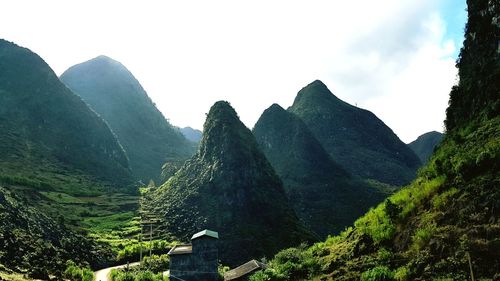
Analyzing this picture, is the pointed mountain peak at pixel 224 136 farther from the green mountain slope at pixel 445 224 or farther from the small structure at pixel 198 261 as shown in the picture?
the green mountain slope at pixel 445 224

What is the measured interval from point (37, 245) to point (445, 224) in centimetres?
4711

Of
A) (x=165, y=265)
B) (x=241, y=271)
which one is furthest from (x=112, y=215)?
(x=241, y=271)

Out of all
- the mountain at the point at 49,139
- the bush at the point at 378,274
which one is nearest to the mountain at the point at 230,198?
the mountain at the point at 49,139

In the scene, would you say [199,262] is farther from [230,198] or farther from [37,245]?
[230,198]

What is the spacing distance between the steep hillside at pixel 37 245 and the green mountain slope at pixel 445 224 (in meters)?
24.9

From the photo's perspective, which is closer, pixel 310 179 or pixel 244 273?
pixel 244 273

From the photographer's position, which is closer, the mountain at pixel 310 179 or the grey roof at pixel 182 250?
the grey roof at pixel 182 250

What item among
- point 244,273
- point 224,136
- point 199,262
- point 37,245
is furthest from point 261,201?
point 199,262

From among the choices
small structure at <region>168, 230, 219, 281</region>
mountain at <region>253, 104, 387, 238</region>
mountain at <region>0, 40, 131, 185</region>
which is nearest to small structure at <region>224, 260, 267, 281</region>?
small structure at <region>168, 230, 219, 281</region>

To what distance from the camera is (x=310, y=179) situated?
497ft

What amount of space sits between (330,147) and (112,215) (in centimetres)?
11092

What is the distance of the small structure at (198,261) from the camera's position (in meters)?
32.2

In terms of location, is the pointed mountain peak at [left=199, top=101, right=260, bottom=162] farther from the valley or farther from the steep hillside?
the steep hillside

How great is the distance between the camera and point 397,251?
22.0 metres
